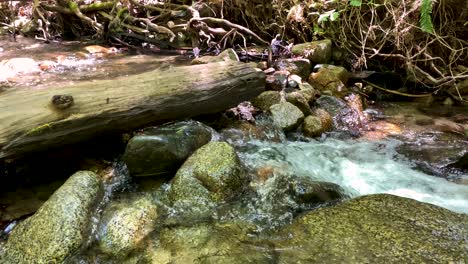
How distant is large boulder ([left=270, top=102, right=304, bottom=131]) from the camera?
4.69 meters

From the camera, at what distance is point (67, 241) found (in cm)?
268

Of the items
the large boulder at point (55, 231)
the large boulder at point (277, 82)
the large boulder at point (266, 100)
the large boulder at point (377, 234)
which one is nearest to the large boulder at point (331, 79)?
the large boulder at point (277, 82)

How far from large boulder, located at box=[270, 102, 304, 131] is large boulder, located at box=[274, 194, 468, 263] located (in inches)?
69.2

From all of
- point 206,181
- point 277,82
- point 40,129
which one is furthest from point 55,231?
point 277,82

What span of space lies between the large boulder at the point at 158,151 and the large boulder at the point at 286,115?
1317 mm

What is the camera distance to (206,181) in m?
3.28

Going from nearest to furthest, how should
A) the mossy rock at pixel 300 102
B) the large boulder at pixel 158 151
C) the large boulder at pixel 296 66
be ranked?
the large boulder at pixel 158 151, the mossy rock at pixel 300 102, the large boulder at pixel 296 66

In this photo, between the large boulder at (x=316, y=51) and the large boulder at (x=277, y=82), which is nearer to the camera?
the large boulder at (x=277, y=82)

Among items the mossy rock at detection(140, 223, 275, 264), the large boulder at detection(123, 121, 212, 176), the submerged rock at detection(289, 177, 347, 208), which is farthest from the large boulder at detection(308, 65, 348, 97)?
the mossy rock at detection(140, 223, 275, 264)

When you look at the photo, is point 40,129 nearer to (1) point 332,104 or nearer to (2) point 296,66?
(1) point 332,104

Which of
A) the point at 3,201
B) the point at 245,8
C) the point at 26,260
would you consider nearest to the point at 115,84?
the point at 3,201

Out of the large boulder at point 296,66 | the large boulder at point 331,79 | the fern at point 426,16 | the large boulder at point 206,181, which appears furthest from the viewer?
the large boulder at point 296,66

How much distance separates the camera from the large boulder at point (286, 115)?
469 cm

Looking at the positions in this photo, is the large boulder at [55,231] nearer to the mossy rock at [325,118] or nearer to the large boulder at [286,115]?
the large boulder at [286,115]
